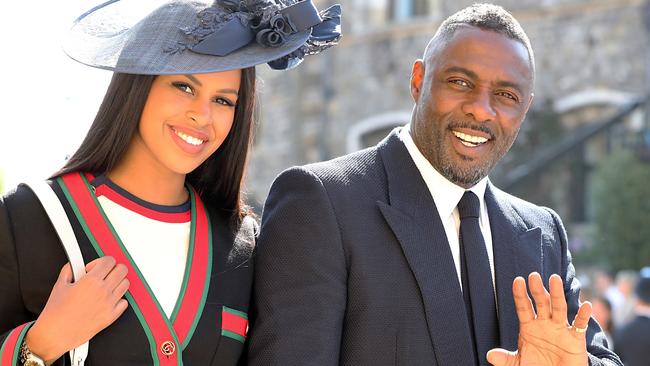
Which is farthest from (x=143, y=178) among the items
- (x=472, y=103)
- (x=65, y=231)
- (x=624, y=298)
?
(x=624, y=298)

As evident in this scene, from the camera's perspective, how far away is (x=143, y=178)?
3410mm

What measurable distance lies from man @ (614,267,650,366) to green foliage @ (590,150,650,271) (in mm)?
5156

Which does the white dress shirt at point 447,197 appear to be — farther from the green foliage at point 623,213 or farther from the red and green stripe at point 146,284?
the green foliage at point 623,213

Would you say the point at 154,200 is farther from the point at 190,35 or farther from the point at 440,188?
the point at 440,188

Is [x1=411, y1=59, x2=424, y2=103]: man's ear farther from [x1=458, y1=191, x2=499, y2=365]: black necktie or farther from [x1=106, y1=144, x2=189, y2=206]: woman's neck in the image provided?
[x1=106, y1=144, x2=189, y2=206]: woman's neck

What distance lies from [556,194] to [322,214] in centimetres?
1096

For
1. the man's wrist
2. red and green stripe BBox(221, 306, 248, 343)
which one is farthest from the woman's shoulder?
red and green stripe BBox(221, 306, 248, 343)

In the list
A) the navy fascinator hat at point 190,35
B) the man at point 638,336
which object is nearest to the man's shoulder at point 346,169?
the navy fascinator hat at point 190,35

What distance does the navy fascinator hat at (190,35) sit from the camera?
3.26 m

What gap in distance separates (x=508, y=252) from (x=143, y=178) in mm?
1157

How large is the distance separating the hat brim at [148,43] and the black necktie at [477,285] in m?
0.77

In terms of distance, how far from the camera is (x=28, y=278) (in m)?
3.10

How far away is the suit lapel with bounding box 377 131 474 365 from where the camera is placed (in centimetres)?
326

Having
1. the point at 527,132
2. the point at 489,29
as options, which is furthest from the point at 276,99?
the point at 489,29
